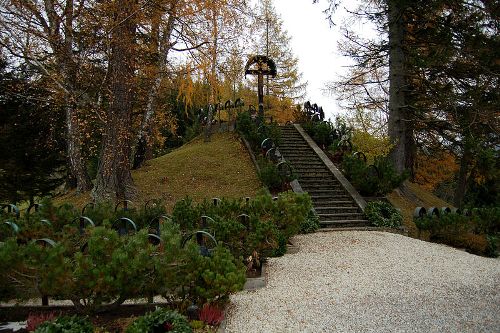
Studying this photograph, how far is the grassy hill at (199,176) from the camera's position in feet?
40.4

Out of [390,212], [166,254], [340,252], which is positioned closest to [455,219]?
[390,212]

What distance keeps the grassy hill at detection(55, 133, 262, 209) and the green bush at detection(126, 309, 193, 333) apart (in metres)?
7.49

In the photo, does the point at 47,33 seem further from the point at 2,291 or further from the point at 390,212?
the point at 390,212

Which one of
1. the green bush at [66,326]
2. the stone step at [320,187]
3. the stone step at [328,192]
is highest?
the stone step at [320,187]

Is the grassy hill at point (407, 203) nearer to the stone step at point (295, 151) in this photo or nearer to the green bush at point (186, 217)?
the stone step at point (295, 151)

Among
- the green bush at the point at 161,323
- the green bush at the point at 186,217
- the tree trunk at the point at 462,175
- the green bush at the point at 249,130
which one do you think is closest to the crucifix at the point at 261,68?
the green bush at the point at 249,130

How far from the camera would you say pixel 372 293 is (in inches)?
219

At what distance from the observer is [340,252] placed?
809 centimetres

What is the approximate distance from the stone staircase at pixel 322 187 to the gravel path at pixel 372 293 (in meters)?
2.39

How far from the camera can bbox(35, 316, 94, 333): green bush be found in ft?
11.5

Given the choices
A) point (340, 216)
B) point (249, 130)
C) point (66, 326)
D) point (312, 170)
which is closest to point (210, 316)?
point (66, 326)

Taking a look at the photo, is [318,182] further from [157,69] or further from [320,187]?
[157,69]

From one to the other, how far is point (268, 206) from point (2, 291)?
450 centimetres

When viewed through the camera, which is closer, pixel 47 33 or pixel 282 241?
pixel 282 241
